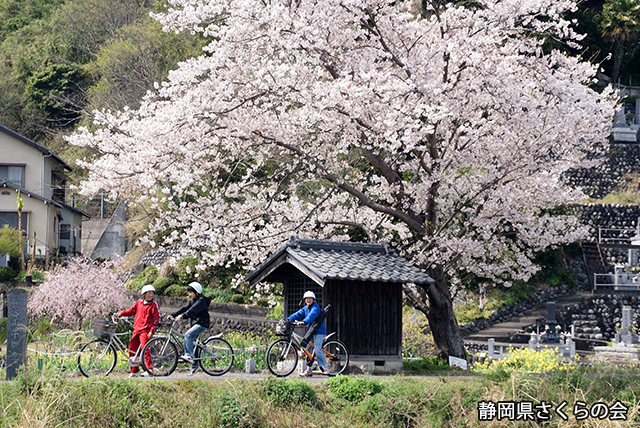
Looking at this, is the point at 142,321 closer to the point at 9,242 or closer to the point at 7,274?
the point at 7,274

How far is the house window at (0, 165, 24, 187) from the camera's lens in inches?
1506

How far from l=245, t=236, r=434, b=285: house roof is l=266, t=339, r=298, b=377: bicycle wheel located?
1.27m

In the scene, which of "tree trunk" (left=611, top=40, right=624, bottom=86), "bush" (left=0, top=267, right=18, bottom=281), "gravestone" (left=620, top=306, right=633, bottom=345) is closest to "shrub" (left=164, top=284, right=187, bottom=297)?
"bush" (left=0, top=267, right=18, bottom=281)

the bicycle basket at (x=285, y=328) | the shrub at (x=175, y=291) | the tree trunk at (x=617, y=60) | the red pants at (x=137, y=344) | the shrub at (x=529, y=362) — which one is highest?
the tree trunk at (x=617, y=60)

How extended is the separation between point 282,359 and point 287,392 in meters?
1.55

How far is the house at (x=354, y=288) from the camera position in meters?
12.9

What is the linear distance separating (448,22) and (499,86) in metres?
2.14

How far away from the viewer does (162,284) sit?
3038 centimetres

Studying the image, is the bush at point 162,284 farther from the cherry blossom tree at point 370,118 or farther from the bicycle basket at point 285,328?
the bicycle basket at point 285,328

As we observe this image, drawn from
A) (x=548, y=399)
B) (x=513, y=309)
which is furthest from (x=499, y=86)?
(x=513, y=309)

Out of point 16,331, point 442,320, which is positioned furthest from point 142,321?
point 442,320

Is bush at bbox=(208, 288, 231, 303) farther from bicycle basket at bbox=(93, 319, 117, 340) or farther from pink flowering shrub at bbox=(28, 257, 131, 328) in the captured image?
bicycle basket at bbox=(93, 319, 117, 340)

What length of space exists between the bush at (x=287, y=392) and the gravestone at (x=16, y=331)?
146 inches

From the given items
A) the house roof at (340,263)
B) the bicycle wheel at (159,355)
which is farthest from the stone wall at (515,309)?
the bicycle wheel at (159,355)
